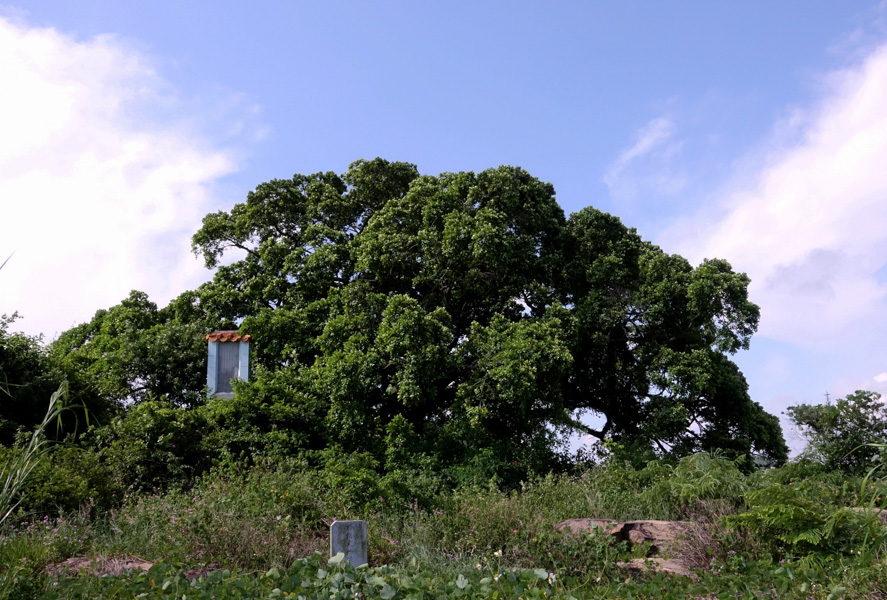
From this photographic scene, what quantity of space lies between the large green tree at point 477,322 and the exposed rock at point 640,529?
432cm

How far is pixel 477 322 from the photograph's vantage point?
13039 millimetres

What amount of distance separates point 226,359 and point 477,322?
16.0 ft

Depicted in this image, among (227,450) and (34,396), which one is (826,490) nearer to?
(227,450)

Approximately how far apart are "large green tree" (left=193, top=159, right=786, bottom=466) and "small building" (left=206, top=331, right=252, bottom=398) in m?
0.72

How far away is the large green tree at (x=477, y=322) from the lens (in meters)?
11.7

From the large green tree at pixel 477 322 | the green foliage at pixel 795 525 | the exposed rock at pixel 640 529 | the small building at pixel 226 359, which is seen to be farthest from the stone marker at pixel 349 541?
the small building at pixel 226 359

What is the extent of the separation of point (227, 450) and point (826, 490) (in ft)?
26.7

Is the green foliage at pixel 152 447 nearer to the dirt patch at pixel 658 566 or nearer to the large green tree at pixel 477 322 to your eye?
the large green tree at pixel 477 322

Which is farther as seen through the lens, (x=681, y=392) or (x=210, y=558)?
(x=681, y=392)

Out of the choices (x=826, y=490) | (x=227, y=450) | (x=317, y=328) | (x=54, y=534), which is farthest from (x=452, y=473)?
(x=54, y=534)

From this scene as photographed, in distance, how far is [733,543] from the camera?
263 inches

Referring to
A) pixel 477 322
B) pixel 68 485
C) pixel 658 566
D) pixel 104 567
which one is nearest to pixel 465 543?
pixel 658 566

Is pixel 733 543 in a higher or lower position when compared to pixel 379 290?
lower

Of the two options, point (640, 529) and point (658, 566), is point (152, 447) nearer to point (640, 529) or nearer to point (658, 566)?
point (640, 529)
